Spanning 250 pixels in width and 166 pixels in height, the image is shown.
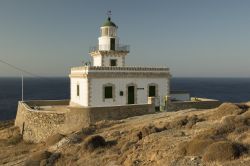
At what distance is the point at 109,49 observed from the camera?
3384 centimetres

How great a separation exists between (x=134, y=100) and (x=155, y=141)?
14445mm

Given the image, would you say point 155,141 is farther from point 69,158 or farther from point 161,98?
point 161,98

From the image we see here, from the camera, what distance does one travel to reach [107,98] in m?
29.8

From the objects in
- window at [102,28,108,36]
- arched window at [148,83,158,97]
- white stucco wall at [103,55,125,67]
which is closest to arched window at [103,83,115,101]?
arched window at [148,83,158,97]

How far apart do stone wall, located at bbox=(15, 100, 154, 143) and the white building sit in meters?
2.81

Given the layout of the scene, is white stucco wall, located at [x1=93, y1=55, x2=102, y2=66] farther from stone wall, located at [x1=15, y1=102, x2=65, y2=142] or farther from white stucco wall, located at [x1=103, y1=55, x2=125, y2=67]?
stone wall, located at [x1=15, y1=102, x2=65, y2=142]

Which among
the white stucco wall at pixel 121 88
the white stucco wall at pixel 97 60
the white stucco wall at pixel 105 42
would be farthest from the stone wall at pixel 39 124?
the white stucco wall at pixel 105 42

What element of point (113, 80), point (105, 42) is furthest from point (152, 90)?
point (105, 42)

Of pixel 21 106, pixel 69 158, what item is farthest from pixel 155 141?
pixel 21 106

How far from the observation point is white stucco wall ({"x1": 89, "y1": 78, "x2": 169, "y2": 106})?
29.2 metres

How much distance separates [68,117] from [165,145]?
13446 millimetres

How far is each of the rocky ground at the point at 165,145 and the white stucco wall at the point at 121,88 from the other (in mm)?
5834

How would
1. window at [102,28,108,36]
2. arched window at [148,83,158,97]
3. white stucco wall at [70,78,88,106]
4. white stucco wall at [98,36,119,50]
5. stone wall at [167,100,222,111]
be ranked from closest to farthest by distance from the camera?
white stucco wall at [70,78,88,106]
stone wall at [167,100,222,111]
arched window at [148,83,158,97]
white stucco wall at [98,36,119,50]
window at [102,28,108,36]

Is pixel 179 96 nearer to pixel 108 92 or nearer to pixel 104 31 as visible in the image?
pixel 108 92
